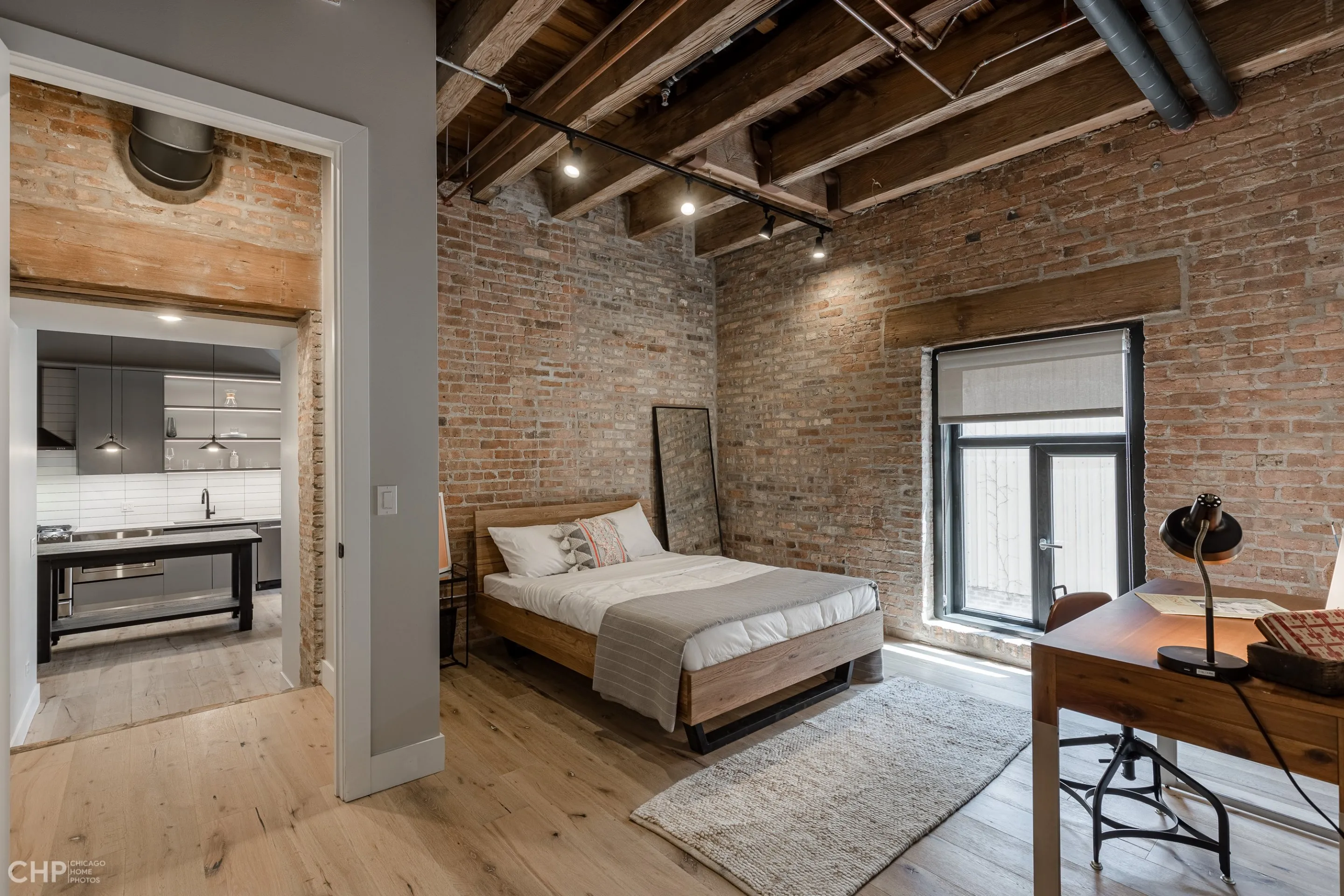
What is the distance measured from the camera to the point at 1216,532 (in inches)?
61.0

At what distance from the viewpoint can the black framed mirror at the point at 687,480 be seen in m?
5.41

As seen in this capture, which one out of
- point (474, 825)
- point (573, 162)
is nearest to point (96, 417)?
point (573, 162)

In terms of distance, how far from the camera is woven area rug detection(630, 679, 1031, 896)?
210cm

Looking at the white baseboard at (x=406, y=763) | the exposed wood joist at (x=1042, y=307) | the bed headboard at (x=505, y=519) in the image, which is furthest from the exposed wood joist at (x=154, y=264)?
the exposed wood joist at (x=1042, y=307)

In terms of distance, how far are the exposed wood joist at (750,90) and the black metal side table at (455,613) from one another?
2.74 m

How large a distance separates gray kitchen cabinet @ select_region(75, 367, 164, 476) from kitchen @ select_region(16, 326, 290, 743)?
0.03 feet

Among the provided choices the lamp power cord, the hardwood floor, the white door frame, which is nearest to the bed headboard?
the hardwood floor

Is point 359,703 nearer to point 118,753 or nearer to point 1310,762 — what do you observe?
point 118,753

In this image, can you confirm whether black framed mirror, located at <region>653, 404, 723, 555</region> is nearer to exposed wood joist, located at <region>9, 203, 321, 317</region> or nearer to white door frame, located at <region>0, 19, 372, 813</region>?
exposed wood joist, located at <region>9, 203, 321, 317</region>

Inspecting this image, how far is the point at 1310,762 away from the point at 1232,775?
1846mm

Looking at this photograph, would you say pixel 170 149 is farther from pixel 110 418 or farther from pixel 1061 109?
pixel 110 418

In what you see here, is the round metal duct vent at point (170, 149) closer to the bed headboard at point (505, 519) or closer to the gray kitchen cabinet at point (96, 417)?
the bed headboard at point (505, 519)

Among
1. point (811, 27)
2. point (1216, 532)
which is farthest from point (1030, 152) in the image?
point (1216, 532)

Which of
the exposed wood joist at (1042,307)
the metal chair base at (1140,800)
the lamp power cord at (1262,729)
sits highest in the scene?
the exposed wood joist at (1042,307)
